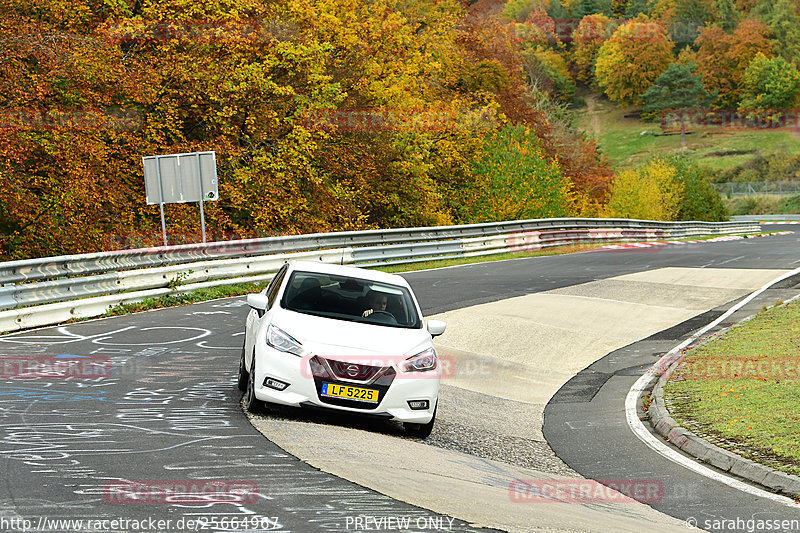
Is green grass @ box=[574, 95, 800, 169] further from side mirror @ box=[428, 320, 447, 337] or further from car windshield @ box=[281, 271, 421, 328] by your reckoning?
side mirror @ box=[428, 320, 447, 337]

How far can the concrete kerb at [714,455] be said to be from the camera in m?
7.96

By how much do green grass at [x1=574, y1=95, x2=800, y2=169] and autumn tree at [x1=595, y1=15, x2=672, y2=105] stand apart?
6.42m

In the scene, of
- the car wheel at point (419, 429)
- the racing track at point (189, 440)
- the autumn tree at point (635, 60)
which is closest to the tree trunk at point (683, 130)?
the autumn tree at point (635, 60)

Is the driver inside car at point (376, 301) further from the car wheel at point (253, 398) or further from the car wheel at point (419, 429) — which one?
the car wheel at point (253, 398)

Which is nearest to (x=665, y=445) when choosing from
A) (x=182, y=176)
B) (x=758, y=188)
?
(x=182, y=176)

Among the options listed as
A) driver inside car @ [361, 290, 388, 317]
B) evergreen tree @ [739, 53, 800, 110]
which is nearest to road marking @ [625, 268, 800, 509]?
driver inside car @ [361, 290, 388, 317]

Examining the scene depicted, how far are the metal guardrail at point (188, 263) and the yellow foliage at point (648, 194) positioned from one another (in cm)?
5587

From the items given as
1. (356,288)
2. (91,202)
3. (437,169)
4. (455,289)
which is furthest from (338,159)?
(356,288)

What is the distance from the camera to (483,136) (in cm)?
4953

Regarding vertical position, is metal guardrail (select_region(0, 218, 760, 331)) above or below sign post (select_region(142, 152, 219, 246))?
below

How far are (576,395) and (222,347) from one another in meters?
5.20

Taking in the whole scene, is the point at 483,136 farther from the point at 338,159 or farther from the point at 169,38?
the point at 169,38

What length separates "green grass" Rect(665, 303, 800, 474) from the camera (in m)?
9.17

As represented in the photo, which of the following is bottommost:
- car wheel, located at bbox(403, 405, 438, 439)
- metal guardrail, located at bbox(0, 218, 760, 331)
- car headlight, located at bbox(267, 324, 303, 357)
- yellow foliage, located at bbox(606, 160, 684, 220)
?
yellow foliage, located at bbox(606, 160, 684, 220)
